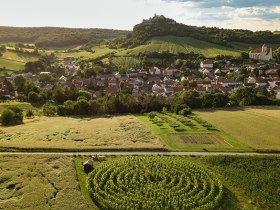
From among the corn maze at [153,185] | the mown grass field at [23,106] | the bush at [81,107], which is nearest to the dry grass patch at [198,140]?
the corn maze at [153,185]

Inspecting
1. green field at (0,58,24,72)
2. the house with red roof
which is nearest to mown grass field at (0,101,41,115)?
green field at (0,58,24,72)

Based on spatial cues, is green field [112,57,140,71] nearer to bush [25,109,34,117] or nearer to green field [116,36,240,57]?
green field [116,36,240,57]

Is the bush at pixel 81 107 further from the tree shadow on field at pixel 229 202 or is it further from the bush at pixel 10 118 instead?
the tree shadow on field at pixel 229 202

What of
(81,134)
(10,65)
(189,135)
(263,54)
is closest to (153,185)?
(189,135)

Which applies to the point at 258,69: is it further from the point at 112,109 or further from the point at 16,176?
the point at 16,176

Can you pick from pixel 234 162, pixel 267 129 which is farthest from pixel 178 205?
pixel 267 129
